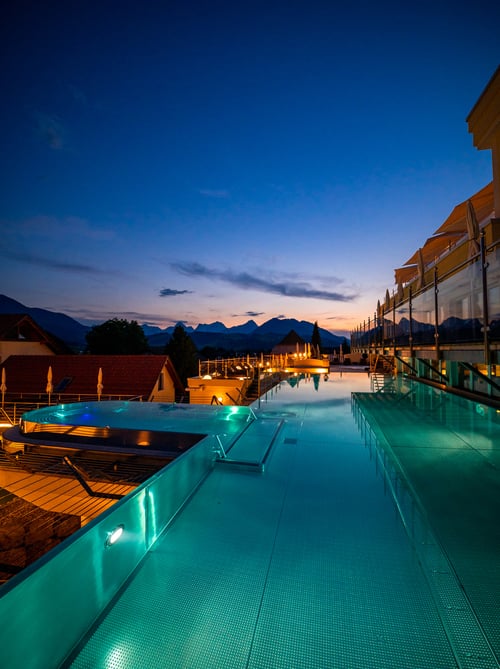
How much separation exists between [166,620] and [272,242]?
86.7 feet

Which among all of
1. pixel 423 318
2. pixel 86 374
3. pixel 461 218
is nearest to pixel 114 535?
pixel 423 318

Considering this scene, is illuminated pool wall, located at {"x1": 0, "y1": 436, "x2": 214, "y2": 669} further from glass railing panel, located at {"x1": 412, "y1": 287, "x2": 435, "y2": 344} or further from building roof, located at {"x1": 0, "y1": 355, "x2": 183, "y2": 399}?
building roof, located at {"x1": 0, "y1": 355, "x2": 183, "y2": 399}

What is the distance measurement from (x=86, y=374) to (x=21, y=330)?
21.9ft

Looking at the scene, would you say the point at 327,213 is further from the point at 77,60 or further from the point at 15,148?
the point at 15,148

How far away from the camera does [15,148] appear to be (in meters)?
16.3

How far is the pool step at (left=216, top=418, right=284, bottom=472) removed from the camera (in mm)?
3353

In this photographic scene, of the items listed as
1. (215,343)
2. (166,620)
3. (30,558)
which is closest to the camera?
(166,620)

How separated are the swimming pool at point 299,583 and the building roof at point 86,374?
34.6 ft

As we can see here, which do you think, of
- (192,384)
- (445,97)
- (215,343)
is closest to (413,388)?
(192,384)

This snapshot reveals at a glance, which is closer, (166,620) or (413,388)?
(166,620)

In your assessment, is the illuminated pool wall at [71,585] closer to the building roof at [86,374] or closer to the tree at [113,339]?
the building roof at [86,374]

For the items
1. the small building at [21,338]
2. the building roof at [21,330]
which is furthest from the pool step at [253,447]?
the building roof at [21,330]

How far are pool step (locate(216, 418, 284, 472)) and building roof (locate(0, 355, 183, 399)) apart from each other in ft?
27.6

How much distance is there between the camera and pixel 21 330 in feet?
55.2
